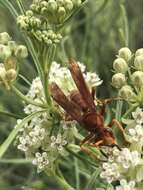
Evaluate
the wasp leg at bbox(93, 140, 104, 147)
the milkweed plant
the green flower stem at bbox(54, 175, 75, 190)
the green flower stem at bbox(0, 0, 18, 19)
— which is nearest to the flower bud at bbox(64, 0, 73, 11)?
the milkweed plant

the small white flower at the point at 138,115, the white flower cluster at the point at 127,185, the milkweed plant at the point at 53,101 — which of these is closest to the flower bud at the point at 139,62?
the milkweed plant at the point at 53,101

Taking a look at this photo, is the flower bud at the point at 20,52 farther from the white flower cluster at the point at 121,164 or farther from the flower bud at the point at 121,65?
the white flower cluster at the point at 121,164

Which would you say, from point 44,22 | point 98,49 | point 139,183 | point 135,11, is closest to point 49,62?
point 44,22

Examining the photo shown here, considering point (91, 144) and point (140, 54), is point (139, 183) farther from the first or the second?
point (140, 54)

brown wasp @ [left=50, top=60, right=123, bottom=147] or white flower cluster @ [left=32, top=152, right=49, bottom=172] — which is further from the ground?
brown wasp @ [left=50, top=60, right=123, bottom=147]

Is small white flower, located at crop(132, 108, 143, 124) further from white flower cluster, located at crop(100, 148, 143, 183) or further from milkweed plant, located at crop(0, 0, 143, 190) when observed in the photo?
white flower cluster, located at crop(100, 148, 143, 183)

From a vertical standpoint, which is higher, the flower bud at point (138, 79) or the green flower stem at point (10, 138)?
the flower bud at point (138, 79)

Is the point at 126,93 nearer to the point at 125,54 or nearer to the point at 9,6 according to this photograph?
the point at 125,54
